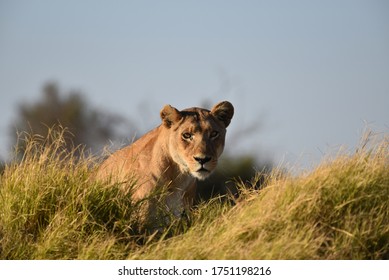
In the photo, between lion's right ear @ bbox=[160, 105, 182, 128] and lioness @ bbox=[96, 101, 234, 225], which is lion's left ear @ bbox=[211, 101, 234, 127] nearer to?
lioness @ bbox=[96, 101, 234, 225]

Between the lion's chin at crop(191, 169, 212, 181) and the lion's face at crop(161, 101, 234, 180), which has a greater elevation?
the lion's face at crop(161, 101, 234, 180)

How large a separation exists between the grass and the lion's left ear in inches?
33.5

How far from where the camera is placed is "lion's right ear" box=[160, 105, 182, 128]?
25.8ft

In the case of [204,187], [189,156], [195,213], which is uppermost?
[189,156]

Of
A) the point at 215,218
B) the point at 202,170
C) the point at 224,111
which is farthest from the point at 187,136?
the point at 215,218

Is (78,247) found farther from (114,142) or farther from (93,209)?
(114,142)

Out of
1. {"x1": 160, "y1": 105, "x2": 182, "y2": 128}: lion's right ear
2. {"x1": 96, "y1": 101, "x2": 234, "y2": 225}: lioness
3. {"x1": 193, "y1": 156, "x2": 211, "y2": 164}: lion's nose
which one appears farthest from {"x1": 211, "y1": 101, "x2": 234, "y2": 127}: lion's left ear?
{"x1": 193, "y1": 156, "x2": 211, "y2": 164}: lion's nose

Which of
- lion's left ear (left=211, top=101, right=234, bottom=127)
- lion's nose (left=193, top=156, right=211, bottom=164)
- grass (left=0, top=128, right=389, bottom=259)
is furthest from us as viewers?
lion's left ear (left=211, top=101, right=234, bottom=127)

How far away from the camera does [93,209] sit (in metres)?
7.06

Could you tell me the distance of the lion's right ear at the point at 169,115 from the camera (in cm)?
786

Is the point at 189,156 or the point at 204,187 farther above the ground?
the point at 189,156

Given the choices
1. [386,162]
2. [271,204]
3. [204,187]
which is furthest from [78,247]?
[204,187]
